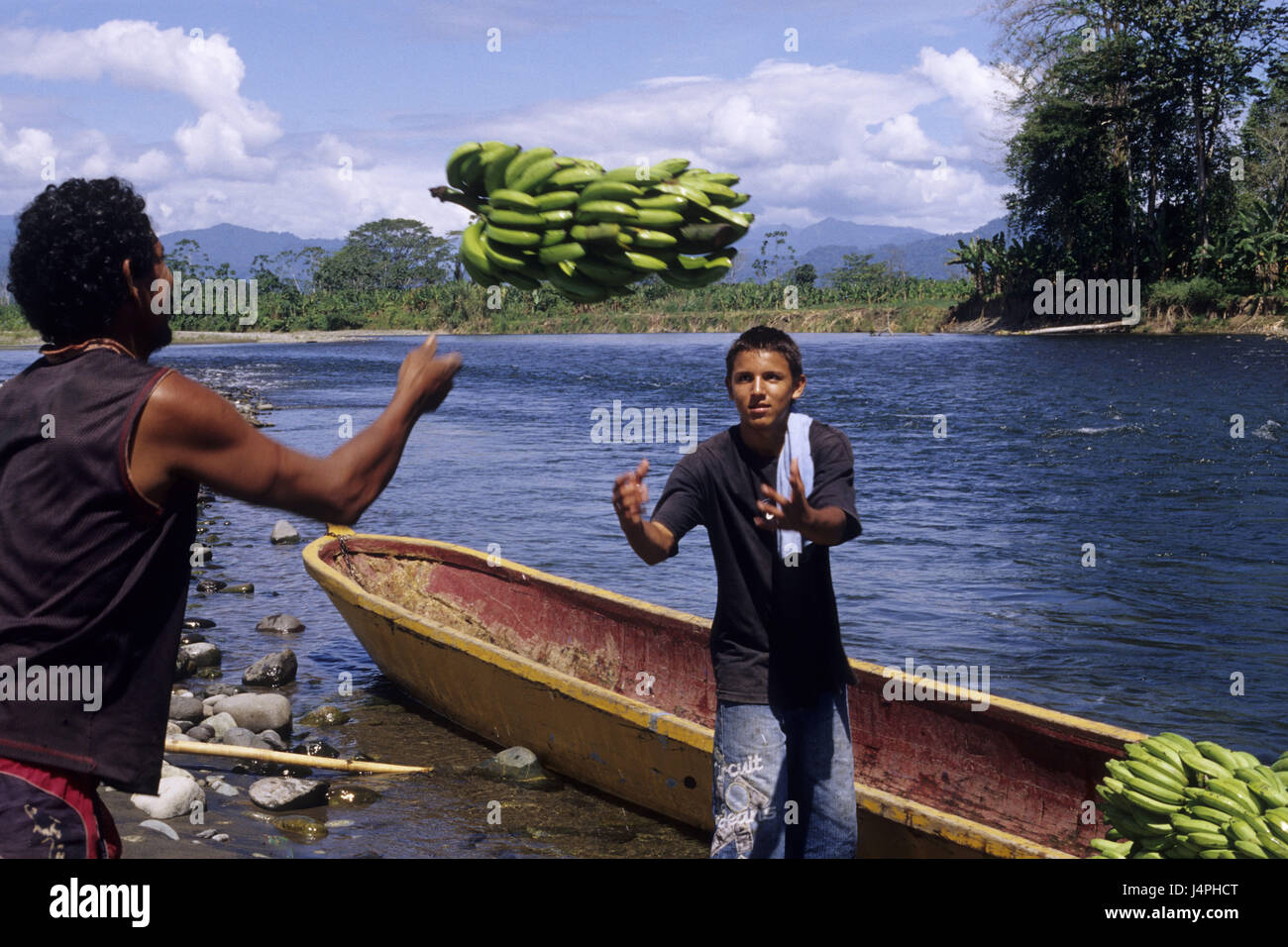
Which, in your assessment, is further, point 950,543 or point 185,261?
point 185,261

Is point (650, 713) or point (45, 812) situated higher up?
point (45, 812)

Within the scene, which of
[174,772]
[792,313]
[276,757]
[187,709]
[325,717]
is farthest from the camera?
[792,313]

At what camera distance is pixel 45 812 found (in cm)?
205

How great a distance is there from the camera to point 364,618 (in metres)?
7.93

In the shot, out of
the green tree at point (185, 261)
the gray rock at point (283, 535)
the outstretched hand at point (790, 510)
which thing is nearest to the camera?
the outstretched hand at point (790, 510)

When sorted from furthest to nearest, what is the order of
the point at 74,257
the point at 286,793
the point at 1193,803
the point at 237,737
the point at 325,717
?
the point at 325,717, the point at 237,737, the point at 286,793, the point at 1193,803, the point at 74,257

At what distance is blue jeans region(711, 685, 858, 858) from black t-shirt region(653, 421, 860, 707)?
0.07 m

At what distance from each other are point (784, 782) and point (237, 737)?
464 cm

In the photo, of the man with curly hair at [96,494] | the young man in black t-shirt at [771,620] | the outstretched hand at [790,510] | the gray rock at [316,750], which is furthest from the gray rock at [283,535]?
the man with curly hair at [96,494]

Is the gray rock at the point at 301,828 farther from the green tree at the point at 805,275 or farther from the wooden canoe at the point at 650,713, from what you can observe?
the green tree at the point at 805,275

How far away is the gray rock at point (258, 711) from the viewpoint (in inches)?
286

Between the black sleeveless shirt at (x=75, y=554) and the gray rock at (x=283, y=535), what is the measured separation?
12.5 metres

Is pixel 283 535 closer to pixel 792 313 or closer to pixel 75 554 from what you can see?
pixel 75 554

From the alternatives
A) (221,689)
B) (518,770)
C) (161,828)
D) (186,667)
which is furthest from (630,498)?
(186,667)
